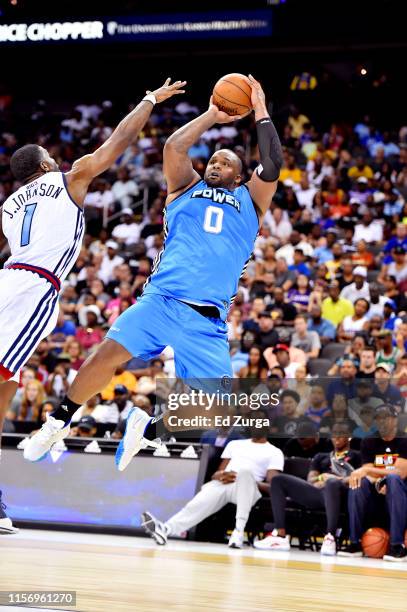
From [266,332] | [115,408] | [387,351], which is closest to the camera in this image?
[387,351]

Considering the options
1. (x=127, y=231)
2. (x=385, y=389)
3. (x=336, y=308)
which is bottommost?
(x=385, y=389)

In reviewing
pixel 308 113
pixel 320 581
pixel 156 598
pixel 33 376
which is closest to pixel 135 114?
pixel 156 598

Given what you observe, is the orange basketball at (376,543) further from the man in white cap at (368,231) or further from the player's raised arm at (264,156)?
the man in white cap at (368,231)

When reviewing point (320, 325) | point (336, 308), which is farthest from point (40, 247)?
point (336, 308)

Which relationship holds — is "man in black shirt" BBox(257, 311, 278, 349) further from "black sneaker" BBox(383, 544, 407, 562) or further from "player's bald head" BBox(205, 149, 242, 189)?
"player's bald head" BBox(205, 149, 242, 189)

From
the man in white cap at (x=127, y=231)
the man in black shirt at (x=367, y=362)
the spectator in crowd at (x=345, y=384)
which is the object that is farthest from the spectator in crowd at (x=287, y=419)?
the man in white cap at (x=127, y=231)

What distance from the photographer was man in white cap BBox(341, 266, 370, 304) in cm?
1563

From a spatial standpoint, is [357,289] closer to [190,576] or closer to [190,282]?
[190,576]

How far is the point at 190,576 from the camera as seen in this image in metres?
7.65

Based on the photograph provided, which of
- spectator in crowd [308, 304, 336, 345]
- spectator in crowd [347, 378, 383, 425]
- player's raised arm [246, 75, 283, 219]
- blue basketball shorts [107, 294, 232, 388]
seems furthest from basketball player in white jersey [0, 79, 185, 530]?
spectator in crowd [308, 304, 336, 345]

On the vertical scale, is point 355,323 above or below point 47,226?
above

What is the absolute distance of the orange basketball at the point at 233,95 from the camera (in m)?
7.09

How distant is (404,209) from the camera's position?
59.0 ft

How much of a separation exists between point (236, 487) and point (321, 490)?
0.97m
